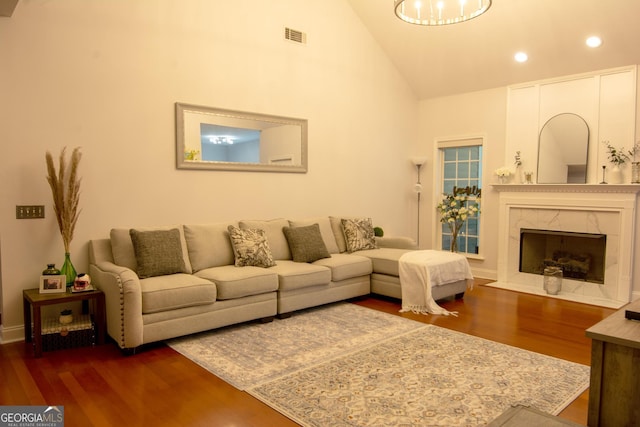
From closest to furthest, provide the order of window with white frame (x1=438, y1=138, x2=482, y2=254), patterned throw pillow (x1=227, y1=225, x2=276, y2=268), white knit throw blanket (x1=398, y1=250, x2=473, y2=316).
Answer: patterned throw pillow (x1=227, y1=225, x2=276, y2=268) < white knit throw blanket (x1=398, y1=250, x2=473, y2=316) < window with white frame (x1=438, y1=138, x2=482, y2=254)

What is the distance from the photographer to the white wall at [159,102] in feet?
11.9

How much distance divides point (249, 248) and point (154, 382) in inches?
67.1

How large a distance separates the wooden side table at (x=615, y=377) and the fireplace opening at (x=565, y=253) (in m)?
3.59

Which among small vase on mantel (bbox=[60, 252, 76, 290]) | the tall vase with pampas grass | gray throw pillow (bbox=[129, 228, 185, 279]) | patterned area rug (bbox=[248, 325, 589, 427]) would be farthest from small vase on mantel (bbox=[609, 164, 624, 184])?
small vase on mantel (bbox=[60, 252, 76, 290])

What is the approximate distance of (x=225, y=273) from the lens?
→ 3.98 m

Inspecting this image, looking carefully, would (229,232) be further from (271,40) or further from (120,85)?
(271,40)

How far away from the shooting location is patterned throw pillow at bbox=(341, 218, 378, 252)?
5.40 meters

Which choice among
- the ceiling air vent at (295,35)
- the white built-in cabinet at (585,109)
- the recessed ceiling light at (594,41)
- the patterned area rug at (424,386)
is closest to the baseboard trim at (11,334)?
the patterned area rug at (424,386)

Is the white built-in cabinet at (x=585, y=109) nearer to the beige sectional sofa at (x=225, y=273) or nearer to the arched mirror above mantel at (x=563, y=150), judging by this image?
the arched mirror above mantel at (x=563, y=150)

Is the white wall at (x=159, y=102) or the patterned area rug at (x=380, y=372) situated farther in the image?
the white wall at (x=159, y=102)

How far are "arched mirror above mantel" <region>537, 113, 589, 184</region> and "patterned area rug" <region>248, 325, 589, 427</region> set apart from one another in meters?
2.88

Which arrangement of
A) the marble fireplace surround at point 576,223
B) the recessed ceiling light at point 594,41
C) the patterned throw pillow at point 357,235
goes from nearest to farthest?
the recessed ceiling light at point 594,41
the marble fireplace surround at point 576,223
the patterned throw pillow at point 357,235

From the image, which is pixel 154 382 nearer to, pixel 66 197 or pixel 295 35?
pixel 66 197

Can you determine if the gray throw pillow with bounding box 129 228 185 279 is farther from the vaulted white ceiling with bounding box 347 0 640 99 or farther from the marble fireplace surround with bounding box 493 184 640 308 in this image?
the marble fireplace surround with bounding box 493 184 640 308
